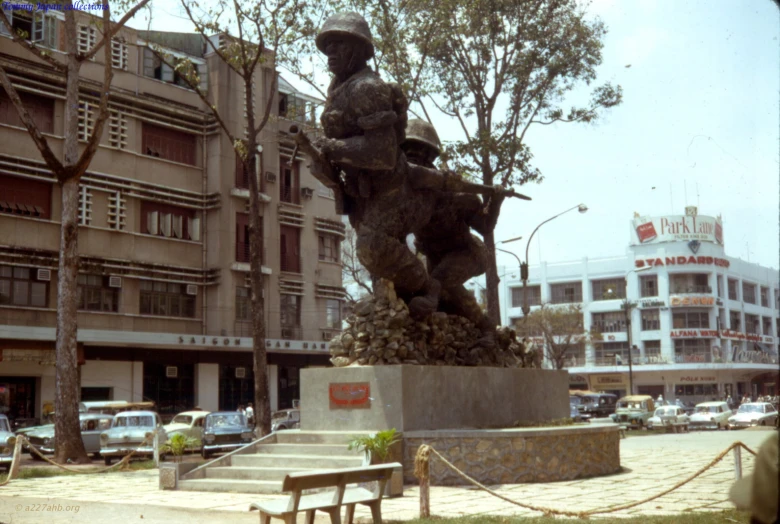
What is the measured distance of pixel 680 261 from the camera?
6009 cm

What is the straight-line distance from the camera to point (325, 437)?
11258mm

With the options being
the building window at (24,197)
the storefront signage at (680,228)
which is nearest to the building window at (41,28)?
the building window at (24,197)

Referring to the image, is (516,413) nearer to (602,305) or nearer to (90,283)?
(90,283)

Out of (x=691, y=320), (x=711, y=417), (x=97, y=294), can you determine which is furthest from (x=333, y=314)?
(x=691, y=320)

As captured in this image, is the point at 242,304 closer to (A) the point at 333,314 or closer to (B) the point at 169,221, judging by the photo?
(B) the point at 169,221

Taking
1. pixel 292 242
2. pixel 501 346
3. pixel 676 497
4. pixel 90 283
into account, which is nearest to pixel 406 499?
pixel 676 497

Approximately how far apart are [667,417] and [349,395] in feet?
90.9

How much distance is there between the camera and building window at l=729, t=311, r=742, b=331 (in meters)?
62.2

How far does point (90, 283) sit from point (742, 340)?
157 feet

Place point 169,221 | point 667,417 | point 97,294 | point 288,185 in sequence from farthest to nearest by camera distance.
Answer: point 288,185 < point 667,417 < point 169,221 < point 97,294

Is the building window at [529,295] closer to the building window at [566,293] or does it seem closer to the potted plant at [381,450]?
the building window at [566,293]

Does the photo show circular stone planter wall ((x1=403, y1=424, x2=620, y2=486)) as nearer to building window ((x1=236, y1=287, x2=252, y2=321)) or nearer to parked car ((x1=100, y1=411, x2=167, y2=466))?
parked car ((x1=100, y1=411, x2=167, y2=466))

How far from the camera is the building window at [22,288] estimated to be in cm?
2959

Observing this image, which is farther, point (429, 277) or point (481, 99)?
point (481, 99)
